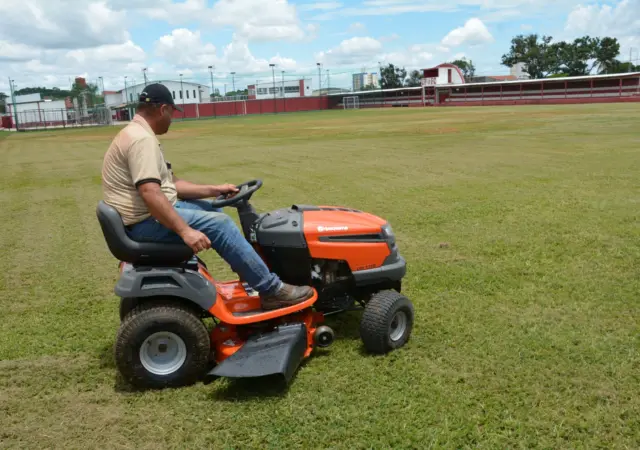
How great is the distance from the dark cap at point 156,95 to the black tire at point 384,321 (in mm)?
1869

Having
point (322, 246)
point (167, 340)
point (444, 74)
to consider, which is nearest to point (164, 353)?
point (167, 340)

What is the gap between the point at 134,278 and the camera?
11.6 feet

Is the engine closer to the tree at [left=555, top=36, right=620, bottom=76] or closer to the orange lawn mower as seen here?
the orange lawn mower

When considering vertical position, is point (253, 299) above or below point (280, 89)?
below

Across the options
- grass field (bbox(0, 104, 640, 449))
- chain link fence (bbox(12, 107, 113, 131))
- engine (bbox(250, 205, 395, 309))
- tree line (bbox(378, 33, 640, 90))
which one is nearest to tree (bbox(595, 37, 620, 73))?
tree line (bbox(378, 33, 640, 90))

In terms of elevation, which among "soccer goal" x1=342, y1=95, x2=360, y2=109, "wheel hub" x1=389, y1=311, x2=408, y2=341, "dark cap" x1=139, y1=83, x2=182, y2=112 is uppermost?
"soccer goal" x1=342, y1=95, x2=360, y2=109

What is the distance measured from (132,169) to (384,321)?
1.83 metres

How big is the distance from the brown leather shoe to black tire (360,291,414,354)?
17.6 inches

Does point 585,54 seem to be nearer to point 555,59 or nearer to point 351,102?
point 555,59

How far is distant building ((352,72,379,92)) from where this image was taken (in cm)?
9456

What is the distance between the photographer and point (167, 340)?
362 cm

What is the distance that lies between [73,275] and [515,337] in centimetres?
446

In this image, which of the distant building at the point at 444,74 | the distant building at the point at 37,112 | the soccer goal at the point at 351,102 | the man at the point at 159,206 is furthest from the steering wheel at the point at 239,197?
the distant building at the point at 444,74

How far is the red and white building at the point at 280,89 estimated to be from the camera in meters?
90.1
